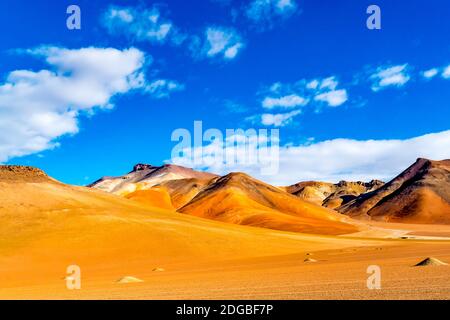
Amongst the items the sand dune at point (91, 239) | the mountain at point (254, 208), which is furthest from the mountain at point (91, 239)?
the mountain at point (254, 208)

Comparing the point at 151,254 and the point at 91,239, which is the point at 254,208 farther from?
the point at 151,254

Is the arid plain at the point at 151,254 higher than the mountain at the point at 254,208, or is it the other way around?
the mountain at the point at 254,208

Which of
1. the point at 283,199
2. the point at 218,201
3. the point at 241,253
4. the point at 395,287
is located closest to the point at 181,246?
the point at 241,253

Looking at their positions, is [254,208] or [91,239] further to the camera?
[254,208]

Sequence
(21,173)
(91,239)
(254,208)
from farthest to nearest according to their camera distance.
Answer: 1. (254,208)
2. (21,173)
3. (91,239)

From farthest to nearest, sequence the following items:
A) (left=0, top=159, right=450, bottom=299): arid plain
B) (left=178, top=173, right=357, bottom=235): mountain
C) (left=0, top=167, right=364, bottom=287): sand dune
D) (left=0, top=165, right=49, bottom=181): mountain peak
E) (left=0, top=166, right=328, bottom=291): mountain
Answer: (left=178, top=173, right=357, bottom=235): mountain < (left=0, top=165, right=49, bottom=181): mountain peak < (left=0, top=167, right=364, bottom=287): sand dune < (left=0, top=166, right=328, bottom=291): mountain < (left=0, top=159, right=450, bottom=299): arid plain

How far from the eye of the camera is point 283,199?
194125 millimetres

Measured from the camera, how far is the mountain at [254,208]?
14362cm

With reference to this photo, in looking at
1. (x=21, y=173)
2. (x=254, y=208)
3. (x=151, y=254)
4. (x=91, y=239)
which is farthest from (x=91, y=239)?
(x=254, y=208)

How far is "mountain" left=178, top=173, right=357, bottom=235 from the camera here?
144m

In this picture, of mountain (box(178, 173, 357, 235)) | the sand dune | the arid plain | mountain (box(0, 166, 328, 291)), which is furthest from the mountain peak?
mountain (box(178, 173, 357, 235))

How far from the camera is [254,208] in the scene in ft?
546

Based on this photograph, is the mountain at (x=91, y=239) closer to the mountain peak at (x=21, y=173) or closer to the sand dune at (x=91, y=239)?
the sand dune at (x=91, y=239)

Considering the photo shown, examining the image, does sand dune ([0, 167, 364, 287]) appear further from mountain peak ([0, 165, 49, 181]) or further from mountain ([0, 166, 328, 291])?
mountain peak ([0, 165, 49, 181])
